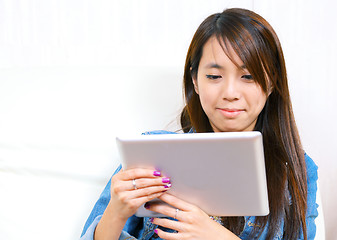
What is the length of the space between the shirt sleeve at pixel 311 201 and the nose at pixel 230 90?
1.09 ft

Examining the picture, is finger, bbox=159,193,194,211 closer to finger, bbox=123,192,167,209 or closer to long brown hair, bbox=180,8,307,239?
finger, bbox=123,192,167,209

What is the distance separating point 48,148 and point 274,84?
68 centimetres

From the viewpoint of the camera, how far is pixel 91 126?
1.42 m

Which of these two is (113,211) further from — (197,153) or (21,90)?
(21,90)

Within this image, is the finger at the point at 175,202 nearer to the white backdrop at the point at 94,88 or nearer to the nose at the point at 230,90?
the nose at the point at 230,90

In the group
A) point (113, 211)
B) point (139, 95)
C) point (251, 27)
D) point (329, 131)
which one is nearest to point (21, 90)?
point (139, 95)

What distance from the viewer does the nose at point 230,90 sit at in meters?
1.09

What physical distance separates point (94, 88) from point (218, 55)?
19.4 inches

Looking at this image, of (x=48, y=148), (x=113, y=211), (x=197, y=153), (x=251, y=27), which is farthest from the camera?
(x=48, y=148)

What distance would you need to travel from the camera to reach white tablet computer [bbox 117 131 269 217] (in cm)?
A: 86

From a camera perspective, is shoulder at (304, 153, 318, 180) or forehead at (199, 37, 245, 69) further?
shoulder at (304, 153, 318, 180)

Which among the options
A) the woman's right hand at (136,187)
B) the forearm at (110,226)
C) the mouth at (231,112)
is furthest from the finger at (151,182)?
the mouth at (231,112)

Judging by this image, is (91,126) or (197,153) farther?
(91,126)

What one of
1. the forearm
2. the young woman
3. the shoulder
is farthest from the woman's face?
the forearm
